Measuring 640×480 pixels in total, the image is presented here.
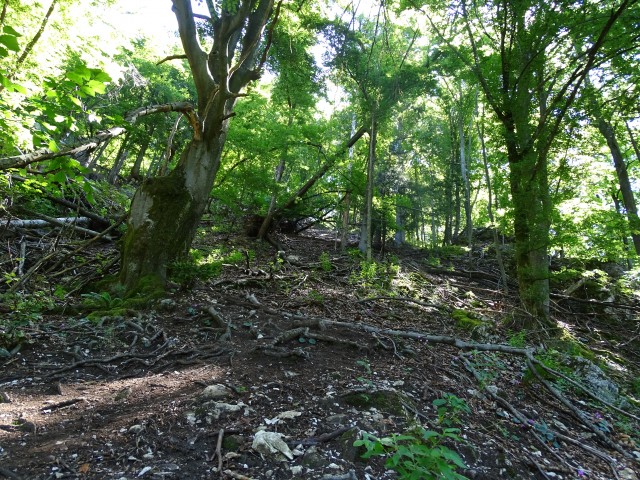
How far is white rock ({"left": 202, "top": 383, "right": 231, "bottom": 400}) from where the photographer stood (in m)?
2.93

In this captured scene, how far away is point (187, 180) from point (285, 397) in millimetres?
4308

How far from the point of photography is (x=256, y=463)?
2211mm

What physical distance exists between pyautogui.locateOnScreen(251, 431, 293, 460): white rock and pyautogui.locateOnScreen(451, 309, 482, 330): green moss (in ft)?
15.9

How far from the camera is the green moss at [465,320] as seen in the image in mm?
6433

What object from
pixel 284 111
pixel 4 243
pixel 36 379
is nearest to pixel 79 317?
pixel 36 379

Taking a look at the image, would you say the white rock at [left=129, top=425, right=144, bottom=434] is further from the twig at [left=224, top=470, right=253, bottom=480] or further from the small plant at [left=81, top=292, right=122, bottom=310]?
the small plant at [left=81, top=292, right=122, bottom=310]

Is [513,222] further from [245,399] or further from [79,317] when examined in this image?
[79,317]

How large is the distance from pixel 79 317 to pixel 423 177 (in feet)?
83.1

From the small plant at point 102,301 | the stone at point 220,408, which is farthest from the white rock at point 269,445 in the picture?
the small plant at point 102,301

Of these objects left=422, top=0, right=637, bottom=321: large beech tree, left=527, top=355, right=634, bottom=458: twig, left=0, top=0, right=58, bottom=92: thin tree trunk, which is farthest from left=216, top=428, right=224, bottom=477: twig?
left=0, top=0, right=58, bottom=92: thin tree trunk

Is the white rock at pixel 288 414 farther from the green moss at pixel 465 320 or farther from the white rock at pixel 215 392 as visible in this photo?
the green moss at pixel 465 320

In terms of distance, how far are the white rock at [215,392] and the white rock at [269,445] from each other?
66 cm

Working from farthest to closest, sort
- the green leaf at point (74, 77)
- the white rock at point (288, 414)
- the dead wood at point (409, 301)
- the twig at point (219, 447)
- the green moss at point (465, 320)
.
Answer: the dead wood at point (409, 301) < the green moss at point (465, 320) < the white rock at point (288, 414) < the green leaf at point (74, 77) < the twig at point (219, 447)

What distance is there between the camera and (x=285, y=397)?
3.14m
